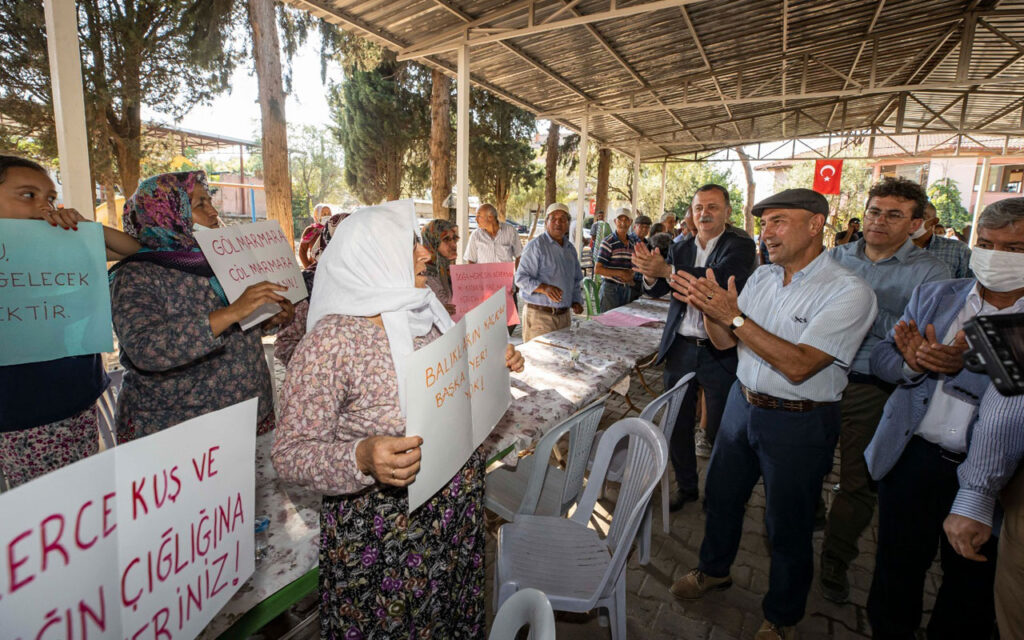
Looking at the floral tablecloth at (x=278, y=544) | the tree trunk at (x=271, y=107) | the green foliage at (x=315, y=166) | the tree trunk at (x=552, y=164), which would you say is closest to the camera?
the floral tablecloth at (x=278, y=544)

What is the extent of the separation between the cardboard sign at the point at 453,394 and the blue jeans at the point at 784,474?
1.25m

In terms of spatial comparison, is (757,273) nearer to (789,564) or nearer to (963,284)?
(963,284)

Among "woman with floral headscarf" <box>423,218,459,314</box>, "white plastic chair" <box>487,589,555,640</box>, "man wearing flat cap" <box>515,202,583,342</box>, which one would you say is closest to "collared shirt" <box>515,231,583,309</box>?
"man wearing flat cap" <box>515,202,583,342</box>

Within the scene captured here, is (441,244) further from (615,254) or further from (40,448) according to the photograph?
(615,254)

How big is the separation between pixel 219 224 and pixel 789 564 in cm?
304

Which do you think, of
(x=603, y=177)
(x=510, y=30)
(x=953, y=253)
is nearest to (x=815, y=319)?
(x=953, y=253)

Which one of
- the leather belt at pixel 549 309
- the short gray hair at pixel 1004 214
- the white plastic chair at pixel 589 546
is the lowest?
the white plastic chair at pixel 589 546

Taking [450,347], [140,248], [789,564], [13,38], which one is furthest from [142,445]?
[13,38]

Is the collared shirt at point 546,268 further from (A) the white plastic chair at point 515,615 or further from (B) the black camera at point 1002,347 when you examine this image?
(A) the white plastic chair at point 515,615

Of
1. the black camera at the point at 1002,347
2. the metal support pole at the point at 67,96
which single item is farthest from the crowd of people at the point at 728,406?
the metal support pole at the point at 67,96

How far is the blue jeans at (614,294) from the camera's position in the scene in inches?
263

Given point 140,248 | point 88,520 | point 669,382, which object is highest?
point 140,248

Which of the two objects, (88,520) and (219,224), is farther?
(219,224)

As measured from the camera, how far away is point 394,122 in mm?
14867
